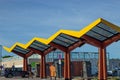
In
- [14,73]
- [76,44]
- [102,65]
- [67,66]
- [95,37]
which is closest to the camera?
[102,65]

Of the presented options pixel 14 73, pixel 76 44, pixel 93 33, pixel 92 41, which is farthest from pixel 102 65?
pixel 14 73

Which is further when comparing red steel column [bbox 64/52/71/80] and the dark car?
the dark car

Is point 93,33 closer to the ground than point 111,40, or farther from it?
farther from it

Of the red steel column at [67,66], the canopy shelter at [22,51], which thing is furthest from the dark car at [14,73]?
the red steel column at [67,66]

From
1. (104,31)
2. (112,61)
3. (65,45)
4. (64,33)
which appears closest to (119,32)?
(104,31)

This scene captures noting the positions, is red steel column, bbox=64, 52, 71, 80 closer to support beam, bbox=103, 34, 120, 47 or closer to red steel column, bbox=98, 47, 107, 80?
red steel column, bbox=98, 47, 107, 80

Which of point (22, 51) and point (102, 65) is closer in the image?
point (102, 65)

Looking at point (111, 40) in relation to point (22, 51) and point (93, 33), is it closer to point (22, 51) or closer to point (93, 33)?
point (93, 33)

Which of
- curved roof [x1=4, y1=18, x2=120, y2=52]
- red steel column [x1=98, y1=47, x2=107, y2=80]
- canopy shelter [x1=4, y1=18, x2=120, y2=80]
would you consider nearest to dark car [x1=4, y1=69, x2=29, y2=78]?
curved roof [x1=4, y1=18, x2=120, y2=52]

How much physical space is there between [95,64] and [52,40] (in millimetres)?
35082

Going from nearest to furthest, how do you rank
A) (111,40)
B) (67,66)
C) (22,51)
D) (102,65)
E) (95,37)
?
(111,40)
(102,65)
(95,37)
(67,66)
(22,51)

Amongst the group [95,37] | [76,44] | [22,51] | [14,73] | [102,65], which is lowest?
[14,73]


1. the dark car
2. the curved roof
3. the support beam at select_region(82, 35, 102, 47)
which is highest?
the curved roof

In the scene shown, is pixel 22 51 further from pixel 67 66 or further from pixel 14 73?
pixel 67 66
